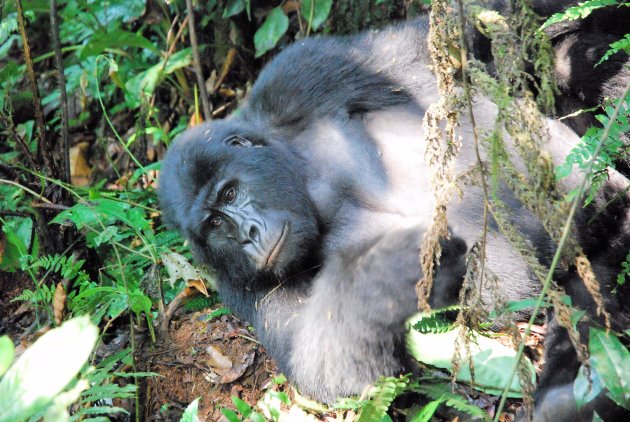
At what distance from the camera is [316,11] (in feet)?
15.4

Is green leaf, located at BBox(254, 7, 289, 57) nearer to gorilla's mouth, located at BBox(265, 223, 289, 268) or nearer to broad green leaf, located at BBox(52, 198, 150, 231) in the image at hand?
broad green leaf, located at BBox(52, 198, 150, 231)

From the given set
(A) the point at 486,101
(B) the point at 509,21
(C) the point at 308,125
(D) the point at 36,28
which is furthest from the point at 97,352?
(D) the point at 36,28

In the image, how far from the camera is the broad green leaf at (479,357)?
8.81ft

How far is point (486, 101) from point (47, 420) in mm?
2602

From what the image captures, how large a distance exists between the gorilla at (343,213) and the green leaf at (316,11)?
42.1 inches

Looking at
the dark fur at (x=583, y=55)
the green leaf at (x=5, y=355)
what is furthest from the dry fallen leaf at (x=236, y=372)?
the dark fur at (x=583, y=55)

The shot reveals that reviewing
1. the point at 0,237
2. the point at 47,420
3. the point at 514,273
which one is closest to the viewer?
the point at 47,420

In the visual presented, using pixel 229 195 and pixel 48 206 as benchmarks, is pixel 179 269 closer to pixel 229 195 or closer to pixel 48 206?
pixel 229 195

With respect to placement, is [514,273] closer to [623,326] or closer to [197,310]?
[623,326]

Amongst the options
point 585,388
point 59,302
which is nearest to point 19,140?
point 59,302

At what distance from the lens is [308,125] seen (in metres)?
3.57

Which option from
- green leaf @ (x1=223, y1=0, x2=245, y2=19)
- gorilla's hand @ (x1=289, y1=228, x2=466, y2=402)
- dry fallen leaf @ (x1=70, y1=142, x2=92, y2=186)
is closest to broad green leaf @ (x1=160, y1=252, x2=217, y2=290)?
gorilla's hand @ (x1=289, y1=228, x2=466, y2=402)

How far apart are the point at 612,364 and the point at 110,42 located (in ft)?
14.2

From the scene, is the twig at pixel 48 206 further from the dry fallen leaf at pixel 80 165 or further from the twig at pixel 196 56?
the dry fallen leaf at pixel 80 165
